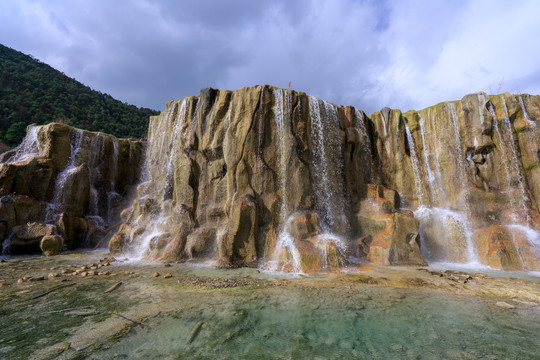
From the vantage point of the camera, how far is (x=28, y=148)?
55.9ft

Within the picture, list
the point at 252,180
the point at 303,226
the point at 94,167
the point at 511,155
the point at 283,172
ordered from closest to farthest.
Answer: the point at 303,226 → the point at 252,180 → the point at 283,172 → the point at 511,155 → the point at 94,167

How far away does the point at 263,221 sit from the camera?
37.8 ft

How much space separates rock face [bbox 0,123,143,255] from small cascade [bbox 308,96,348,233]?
42.9ft

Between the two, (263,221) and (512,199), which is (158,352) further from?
(512,199)

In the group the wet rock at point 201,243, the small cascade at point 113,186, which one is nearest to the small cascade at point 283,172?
the wet rock at point 201,243

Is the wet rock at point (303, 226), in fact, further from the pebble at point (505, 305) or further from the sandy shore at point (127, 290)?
the pebble at point (505, 305)

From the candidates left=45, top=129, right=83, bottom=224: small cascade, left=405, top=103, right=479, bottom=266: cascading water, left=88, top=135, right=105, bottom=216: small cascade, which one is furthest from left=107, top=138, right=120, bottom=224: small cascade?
left=405, top=103, right=479, bottom=266: cascading water

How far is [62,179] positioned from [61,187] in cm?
56

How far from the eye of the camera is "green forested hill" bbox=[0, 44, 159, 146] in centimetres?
2838

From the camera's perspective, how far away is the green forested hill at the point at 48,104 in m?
28.4

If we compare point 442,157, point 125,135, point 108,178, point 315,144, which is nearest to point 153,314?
point 315,144

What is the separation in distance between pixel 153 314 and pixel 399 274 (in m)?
7.61

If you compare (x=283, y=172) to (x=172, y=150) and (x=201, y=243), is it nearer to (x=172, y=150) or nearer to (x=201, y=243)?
(x=201, y=243)

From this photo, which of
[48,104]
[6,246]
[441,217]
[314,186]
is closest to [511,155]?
[441,217]
